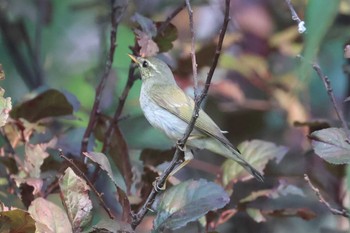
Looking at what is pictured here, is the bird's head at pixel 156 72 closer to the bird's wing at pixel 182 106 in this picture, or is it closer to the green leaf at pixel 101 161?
the bird's wing at pixel 182 106

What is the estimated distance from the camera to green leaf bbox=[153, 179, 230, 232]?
166 centimetres

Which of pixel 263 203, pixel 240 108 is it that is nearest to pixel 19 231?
pixel 263 203

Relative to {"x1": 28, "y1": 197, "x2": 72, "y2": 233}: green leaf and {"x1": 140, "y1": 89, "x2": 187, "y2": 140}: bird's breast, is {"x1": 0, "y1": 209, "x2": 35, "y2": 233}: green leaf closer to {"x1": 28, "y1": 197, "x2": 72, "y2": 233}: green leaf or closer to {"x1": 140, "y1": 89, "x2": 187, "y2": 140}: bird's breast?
{"x1": 28, "y1": 197, "x2": 72, "y2": 233}: green leaf

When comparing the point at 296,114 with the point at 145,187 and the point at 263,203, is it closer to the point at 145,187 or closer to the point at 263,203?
the point at 263,203

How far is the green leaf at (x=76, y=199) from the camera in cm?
161

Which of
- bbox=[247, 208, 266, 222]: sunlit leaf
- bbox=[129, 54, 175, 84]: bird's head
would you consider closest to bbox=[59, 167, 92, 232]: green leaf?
bbox=[247, 208, 266, 222]: sunlit leaf

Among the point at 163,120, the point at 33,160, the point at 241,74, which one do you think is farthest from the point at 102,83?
the point at 241,74

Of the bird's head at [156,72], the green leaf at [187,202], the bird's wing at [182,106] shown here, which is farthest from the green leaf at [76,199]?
the bird's head at [156,72]

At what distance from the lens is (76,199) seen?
1.62 metres

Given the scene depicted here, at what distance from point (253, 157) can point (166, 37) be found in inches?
16.9

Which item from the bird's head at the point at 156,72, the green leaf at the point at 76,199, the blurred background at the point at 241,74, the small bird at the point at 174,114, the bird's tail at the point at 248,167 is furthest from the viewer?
the blurred background at the point at 241,74

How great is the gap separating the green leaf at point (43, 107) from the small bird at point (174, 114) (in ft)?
0.82

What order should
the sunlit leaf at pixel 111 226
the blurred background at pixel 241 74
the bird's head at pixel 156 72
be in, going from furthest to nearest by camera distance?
the blurred background at pixel 241 74 < the bird's head at pixel 156 72 < the sunlit leaf at pixel 111 226

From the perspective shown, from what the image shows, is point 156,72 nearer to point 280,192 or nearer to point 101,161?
point 280,192
